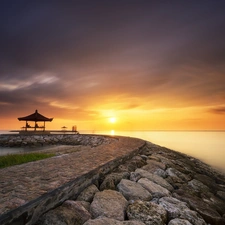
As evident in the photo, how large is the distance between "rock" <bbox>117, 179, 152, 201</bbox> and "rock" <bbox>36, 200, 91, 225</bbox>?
3.41 ft

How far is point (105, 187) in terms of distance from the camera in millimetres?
3613

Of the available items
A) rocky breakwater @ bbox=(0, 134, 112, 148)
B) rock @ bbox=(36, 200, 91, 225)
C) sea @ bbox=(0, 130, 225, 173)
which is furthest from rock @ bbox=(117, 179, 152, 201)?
rocky breakwater @ bbox=(0, 134, 112, 148)

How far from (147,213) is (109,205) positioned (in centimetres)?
56

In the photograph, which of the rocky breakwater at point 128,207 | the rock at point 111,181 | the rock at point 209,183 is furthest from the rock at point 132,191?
the rock at point 209,183

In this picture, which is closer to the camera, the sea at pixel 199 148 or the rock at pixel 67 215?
the rock at pixel 67 215

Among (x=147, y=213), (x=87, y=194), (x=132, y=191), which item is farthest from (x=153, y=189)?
(x=87, y=194)

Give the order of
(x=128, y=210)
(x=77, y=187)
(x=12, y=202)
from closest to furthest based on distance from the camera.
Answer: (x=12, y=202)
(x=128, y=210)
(x=77, y=187)

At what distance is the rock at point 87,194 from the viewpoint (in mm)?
3029

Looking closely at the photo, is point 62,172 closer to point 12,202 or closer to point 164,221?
point 12,202

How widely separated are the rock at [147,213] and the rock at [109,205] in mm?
131

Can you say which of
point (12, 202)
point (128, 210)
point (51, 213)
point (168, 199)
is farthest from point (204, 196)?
point (12, 202)

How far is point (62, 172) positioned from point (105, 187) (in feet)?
2.78

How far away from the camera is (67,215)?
237cm

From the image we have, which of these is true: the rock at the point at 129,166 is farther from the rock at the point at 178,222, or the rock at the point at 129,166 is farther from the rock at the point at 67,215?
the rock at the point at 67,215
